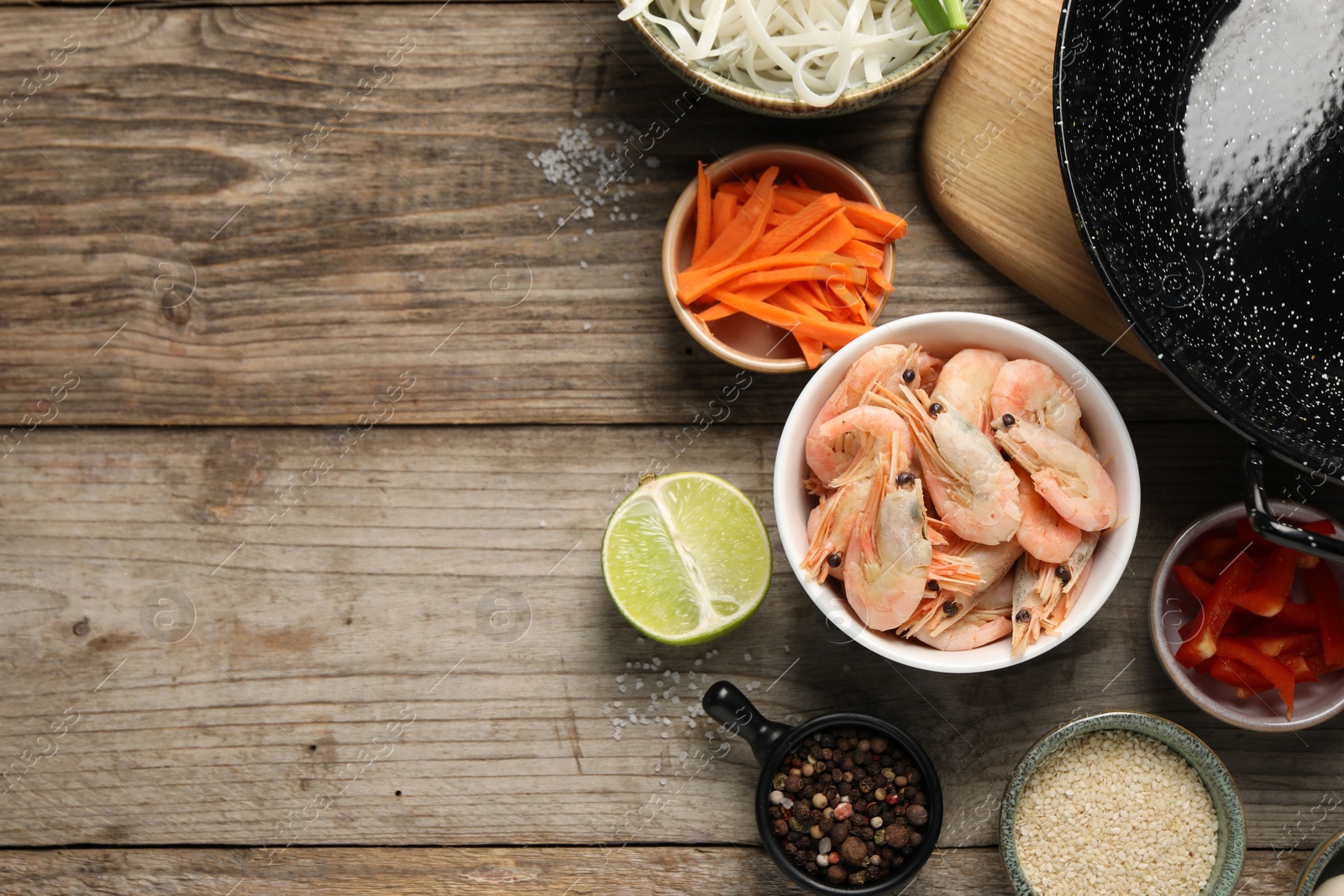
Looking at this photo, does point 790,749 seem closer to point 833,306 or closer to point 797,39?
point 833,306

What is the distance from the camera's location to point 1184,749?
1406 millimetres

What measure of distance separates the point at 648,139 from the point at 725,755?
1.00 meters

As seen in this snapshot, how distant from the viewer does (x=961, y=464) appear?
120 cm

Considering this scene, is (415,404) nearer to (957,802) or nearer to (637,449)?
(637,449)

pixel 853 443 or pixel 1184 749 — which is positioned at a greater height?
pixel 853 443

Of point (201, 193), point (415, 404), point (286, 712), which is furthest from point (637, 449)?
point (201, 193)

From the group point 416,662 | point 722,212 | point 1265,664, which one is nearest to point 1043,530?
point 1265,664

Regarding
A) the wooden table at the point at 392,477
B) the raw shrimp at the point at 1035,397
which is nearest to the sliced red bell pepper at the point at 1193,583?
the wooden table at the point at 392,477

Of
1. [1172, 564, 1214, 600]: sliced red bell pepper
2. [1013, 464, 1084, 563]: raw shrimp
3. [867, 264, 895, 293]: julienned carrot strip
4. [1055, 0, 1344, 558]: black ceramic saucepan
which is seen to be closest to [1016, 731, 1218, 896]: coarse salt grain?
[1172, 564, 1214, 600]: sliced red bell pepper

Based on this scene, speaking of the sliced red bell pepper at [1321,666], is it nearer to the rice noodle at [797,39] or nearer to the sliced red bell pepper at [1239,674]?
the sliced red bell pepper at [1239,674]

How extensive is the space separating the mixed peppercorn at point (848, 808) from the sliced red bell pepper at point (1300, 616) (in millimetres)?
583

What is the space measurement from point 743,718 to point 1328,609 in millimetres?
871

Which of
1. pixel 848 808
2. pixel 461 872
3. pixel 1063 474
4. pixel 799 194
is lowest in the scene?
pixel 461 872

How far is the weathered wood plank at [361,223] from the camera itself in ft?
4.94
